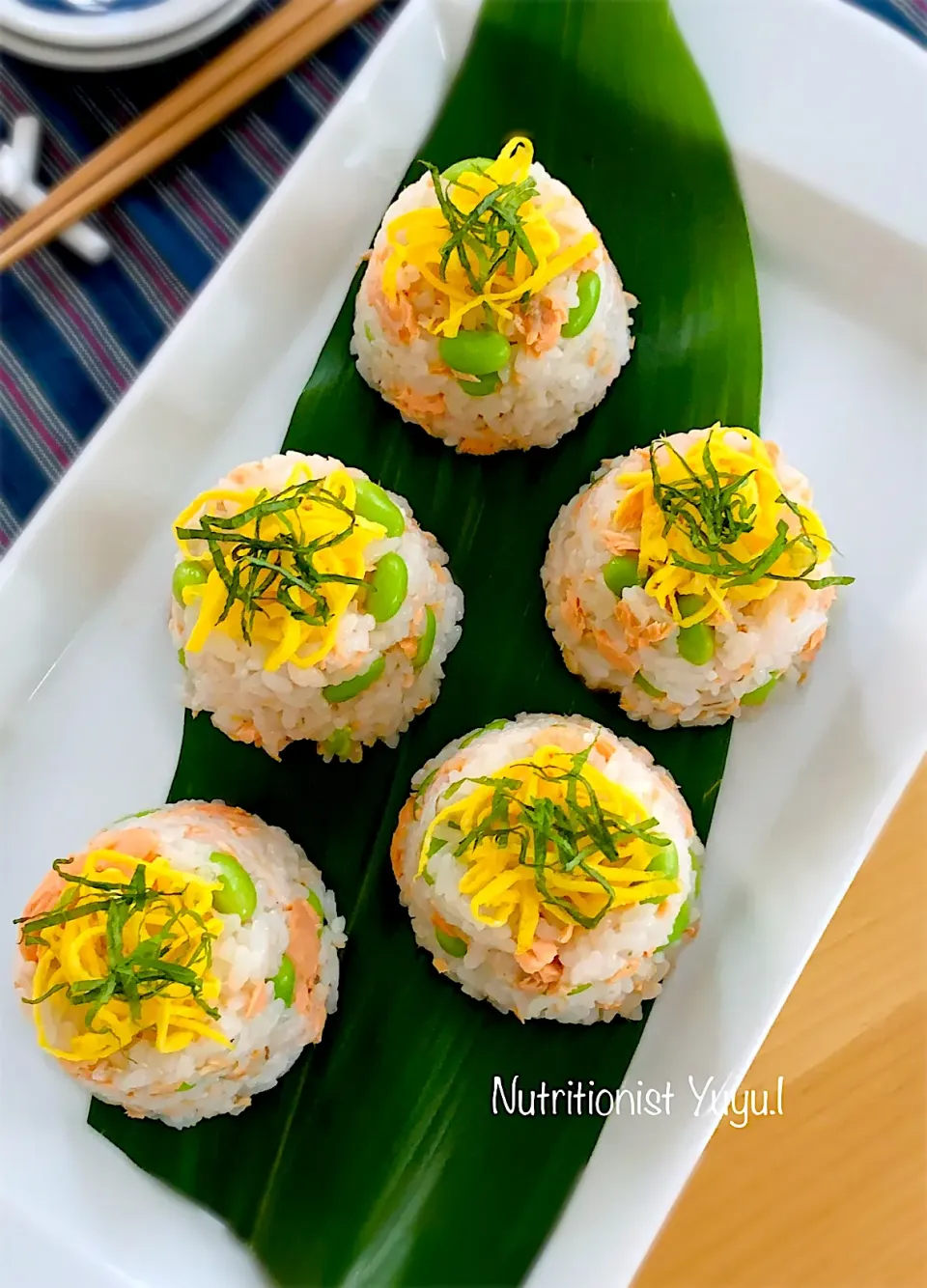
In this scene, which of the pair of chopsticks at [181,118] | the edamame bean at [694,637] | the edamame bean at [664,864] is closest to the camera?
the edamame bean at [664,864]

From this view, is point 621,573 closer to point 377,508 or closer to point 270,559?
point 377,508

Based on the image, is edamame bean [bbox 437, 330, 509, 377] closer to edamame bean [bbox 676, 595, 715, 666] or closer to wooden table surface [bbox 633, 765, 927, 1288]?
edamame bean [bbox 676, 595, 715, 666]

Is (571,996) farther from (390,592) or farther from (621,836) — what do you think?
(390,592)

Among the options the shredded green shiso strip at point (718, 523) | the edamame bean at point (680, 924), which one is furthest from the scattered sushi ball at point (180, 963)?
the shredded green shiso strip at point (718, 523)

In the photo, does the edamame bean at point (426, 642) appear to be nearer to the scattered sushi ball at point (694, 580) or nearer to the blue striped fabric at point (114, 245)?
the scattered sushi ball at point (694, 580)

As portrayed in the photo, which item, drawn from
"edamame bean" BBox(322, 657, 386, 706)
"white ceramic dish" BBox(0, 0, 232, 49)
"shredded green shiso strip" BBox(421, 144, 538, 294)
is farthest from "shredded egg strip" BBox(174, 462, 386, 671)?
"white ceramic dish" BBox(0, 0, 232, 49)

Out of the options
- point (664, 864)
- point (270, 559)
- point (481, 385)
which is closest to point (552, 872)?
point (664, 864)
